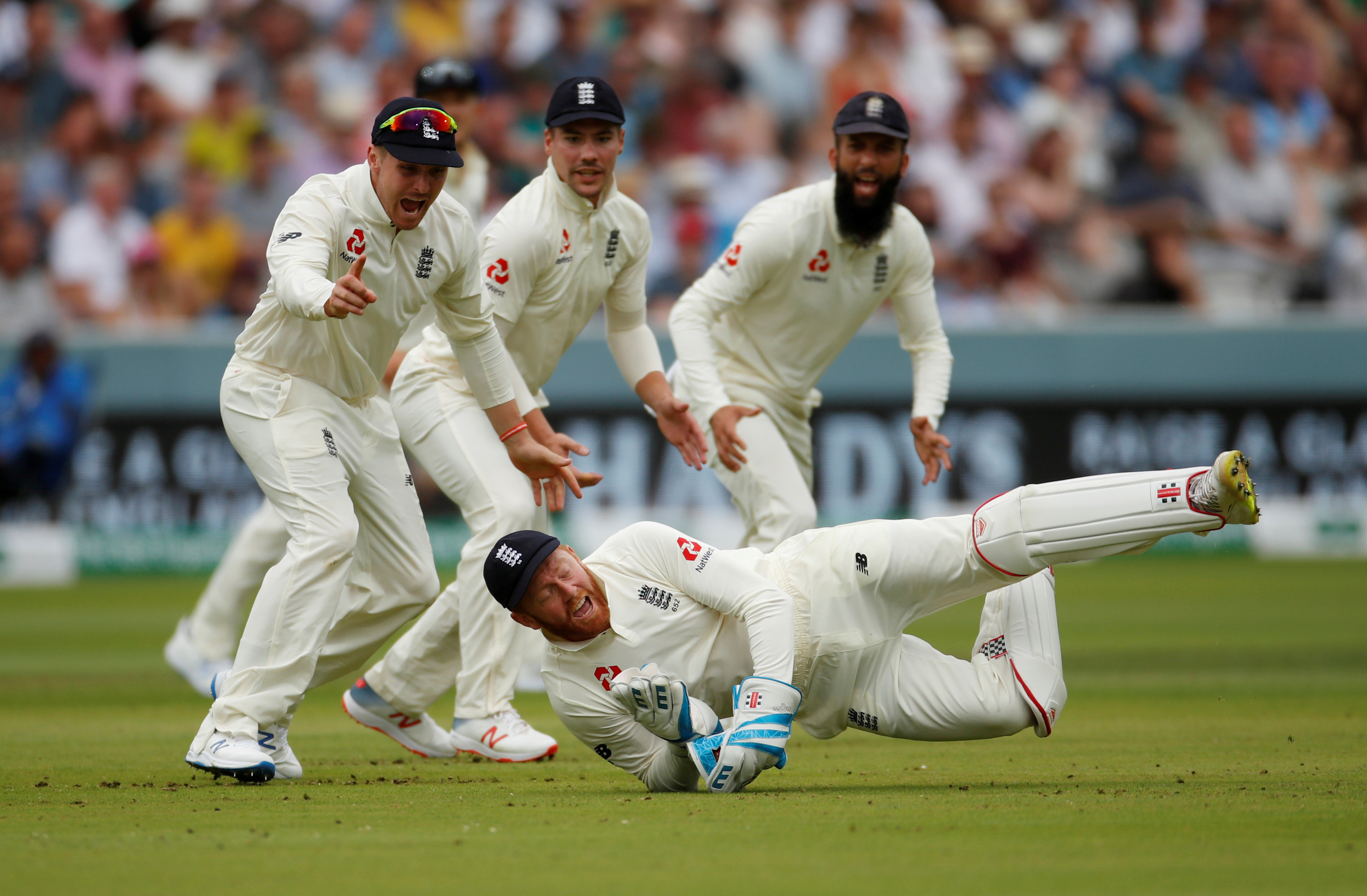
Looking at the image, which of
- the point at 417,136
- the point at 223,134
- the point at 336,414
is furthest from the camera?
the point at 223,134

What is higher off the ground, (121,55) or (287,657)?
(121,55)

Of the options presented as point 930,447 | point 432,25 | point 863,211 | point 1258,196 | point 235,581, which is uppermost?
point 432,25

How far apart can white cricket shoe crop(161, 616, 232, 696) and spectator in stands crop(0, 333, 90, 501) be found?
6.80 m

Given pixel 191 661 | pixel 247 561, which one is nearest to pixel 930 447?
pixel 247 561

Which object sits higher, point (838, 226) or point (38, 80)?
point (38, 80)

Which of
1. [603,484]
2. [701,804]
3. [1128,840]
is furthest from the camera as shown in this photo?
[603,484]

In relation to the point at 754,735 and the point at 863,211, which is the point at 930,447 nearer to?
the point at 863,211

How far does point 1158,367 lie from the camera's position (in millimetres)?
14891

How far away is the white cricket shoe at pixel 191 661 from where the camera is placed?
822 cm

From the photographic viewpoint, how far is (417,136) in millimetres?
5586

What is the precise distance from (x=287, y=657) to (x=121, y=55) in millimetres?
13115

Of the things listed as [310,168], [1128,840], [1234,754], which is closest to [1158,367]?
[310,168]

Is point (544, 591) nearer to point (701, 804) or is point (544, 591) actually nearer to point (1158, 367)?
point (701, 804)

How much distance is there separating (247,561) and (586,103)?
3008 mm
